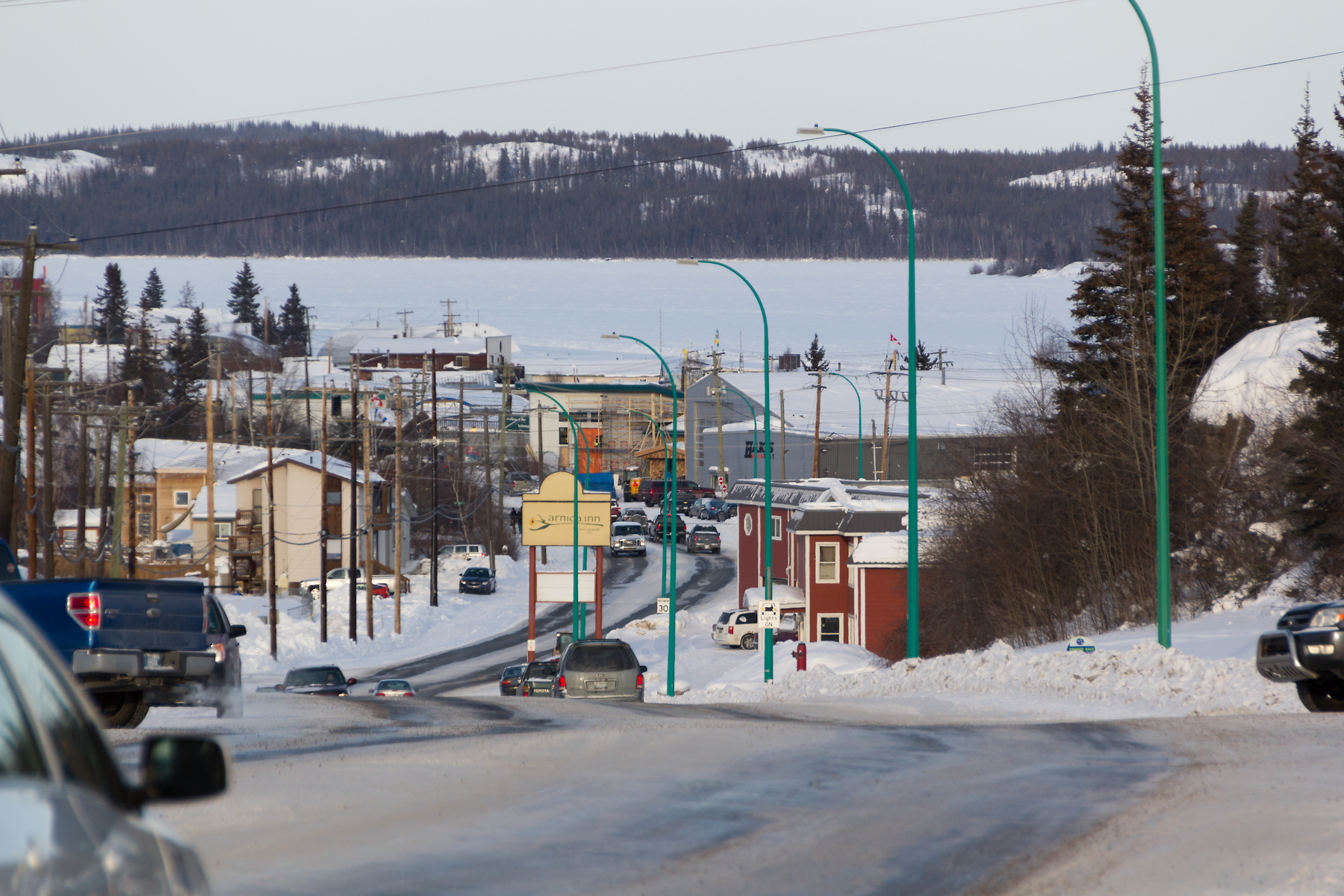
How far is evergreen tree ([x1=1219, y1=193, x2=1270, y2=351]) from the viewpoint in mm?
53656

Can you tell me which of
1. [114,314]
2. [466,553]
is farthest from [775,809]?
[114,314]

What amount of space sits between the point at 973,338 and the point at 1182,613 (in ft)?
456

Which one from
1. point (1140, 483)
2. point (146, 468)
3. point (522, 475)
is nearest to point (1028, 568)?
point (1140, 483)

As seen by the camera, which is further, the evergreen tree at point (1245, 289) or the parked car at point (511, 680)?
the evergreen tree at point (1245, 289)

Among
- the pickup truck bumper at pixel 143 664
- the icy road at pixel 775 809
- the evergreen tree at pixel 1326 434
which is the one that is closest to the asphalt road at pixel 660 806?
the icy road at pixel 775 809

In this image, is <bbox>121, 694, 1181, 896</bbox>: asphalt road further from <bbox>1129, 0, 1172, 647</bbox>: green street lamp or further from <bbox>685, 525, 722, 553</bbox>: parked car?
<bbox>685, 525, 722, 553</bbox>: parked car

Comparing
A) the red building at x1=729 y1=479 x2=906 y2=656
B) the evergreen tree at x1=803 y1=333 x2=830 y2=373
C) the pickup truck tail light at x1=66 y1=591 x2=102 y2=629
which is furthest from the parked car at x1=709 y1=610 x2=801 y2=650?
the evergreen tree at x1=803 y1=333 x2=830 y2=373

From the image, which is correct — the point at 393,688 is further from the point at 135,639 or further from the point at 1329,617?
the point at 1329,617

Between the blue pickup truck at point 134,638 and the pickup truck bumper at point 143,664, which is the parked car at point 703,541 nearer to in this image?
the blue pickup truck at point 134,638

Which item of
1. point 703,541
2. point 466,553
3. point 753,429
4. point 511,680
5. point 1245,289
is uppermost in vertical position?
point 1245,289

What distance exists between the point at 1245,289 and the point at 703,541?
34275mm

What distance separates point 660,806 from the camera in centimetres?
950

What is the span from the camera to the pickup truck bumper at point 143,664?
13109 mm

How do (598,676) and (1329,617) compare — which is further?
(598,676)
